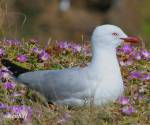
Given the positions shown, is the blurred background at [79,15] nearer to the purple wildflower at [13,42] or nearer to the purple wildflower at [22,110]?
the purple wildflower at [13,42]

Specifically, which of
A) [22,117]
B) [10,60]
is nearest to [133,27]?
[10,60]

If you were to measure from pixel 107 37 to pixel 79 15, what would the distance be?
23.3 m

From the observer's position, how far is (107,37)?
22.9 ft

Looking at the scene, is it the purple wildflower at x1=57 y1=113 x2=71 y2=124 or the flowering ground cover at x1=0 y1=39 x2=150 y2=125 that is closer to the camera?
the purple wildflower at x1=57 y1=113 x2=71 y2=124

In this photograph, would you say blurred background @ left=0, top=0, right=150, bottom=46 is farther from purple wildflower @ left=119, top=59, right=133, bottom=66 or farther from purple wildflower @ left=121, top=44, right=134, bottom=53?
purple wildflower @ left=119, top=59, right=133, bottom=66

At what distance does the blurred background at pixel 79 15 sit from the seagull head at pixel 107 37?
45.5 ft

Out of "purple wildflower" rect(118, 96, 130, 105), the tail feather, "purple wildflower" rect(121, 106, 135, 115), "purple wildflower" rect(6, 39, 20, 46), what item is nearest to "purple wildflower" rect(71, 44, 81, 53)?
"purple wildflower" rect(6, 39, 20, 46)

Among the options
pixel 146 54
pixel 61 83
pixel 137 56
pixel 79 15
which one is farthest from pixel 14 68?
pixel 79 15

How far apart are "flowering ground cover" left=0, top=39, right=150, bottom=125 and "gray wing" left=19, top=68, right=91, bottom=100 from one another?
84 millimetres

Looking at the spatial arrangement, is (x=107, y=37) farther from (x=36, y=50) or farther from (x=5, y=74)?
(x=36, y=50)

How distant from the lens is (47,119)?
6.34 metres

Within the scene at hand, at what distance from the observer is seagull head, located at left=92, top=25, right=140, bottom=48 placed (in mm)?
6965

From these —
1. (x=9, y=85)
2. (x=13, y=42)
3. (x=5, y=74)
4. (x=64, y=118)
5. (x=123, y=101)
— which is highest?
(x=13, y=42)

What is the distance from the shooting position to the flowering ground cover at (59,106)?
6367 mm
